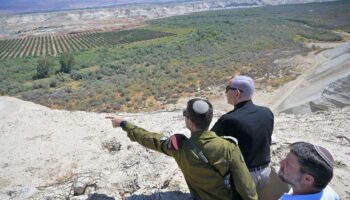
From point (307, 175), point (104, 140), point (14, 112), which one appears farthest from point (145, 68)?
point (307, 175)

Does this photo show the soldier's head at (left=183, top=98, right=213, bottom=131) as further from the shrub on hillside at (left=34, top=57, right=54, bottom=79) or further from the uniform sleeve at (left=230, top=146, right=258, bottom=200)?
the shrub on hillside at (left=34, top=57, right=54, bottom=79)

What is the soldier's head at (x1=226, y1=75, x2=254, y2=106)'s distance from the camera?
3783 mm

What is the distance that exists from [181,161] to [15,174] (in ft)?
22.9

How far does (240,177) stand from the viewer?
331 cm

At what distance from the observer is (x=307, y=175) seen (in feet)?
8.32

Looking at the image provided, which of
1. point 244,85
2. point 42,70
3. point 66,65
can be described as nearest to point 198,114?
point 244,85

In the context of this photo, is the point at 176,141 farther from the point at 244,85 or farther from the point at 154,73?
the point at 154,73

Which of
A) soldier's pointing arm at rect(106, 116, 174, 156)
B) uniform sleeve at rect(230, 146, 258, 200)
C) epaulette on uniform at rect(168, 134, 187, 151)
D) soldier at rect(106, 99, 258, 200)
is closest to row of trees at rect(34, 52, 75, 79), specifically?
soldier's pointing arm at rect(106, 116, 174, 156)

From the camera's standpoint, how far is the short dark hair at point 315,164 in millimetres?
2467

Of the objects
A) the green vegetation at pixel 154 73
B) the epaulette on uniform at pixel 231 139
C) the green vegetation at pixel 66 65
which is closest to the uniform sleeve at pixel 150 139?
the epaulette on uniform at pixel 231 139

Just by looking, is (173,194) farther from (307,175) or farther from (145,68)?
(145,68)

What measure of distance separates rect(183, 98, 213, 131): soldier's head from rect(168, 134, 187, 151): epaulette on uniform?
0.22m

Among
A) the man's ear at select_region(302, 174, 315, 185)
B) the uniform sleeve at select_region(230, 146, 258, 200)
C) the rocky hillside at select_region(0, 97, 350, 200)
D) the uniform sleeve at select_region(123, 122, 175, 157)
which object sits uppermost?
the man's ear at select_region(302, 174, 315, 185)

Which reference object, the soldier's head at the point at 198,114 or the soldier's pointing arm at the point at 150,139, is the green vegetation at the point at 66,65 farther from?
the soldier's head at the point at 198,114
